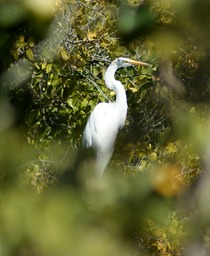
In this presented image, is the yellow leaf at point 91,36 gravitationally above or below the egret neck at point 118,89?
above

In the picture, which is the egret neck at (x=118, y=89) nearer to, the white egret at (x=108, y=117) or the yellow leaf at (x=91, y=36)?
the white egret at (x=108, y=117)

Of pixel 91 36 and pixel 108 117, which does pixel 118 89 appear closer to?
pixel 108 117

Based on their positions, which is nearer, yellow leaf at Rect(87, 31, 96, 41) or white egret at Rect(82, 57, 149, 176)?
yellow leaf at Rect(87, 31, 96, 41)

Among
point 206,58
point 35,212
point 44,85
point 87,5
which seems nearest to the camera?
point 35,212

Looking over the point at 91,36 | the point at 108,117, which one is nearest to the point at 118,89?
the point at 108,117

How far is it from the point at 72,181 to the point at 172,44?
3.4 inches

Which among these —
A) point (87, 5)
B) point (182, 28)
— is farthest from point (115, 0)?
point (87, 5)

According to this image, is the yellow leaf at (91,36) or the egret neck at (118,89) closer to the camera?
the yellow leaf at (91,36)

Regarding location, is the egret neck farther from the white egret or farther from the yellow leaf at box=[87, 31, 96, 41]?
the yellow leaf at box=[87, 31, 96, 41]

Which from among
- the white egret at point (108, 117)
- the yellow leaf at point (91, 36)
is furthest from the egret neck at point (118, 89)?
the yellow leaf at point (91, 36)

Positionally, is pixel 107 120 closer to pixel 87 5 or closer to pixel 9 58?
pixel 87 5

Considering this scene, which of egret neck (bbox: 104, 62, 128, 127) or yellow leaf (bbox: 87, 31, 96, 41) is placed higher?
yellow leaf (bbox: 87, 31, 96, 41)

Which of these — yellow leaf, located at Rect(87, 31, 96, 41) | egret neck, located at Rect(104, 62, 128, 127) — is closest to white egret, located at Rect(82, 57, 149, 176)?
egret neck, located at Rect(104, 62, 128, 127)

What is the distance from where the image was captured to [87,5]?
238cm
